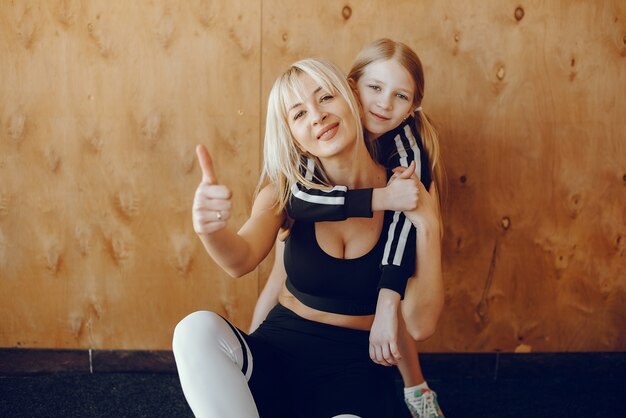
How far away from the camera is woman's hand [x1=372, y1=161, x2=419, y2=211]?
1.21 m

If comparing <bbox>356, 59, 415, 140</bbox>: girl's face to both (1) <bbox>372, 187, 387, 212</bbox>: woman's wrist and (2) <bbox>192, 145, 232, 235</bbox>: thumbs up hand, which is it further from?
(2) <bbox>192, 145, 232, 235</bbox>: thumbs up hand

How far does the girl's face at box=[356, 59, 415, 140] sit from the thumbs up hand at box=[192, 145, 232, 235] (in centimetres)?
56

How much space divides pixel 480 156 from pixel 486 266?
Answer: 36 centimetres

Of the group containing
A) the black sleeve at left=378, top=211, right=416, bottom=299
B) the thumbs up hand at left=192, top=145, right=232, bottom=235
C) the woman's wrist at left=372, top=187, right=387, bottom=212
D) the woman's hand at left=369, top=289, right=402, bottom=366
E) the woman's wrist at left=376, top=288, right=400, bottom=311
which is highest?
the thumbs up hand at left=192, top=145, right=232, bottom=235

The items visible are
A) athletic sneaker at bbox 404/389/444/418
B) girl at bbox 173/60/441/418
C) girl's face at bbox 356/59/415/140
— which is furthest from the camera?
athletic sneaker at bbox 404/389/444/418

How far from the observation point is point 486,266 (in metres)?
1.81

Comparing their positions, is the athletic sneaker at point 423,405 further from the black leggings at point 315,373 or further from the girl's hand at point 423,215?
the girl's hand at point 423,215

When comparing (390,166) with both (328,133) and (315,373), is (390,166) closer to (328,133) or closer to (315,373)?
(328,133)

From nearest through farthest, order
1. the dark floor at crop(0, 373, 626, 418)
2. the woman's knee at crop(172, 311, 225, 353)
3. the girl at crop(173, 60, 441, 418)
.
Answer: the woman's knee at crop(172, 311, 225, 353) < the girl at crop(173, 60, 441, 418) < the dark floor at crop(0, 373, 626, 418)

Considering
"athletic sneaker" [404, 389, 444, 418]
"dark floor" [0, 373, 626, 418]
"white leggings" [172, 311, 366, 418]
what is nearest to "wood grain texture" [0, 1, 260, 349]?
"dark floor" [0, 373, 626, 418]

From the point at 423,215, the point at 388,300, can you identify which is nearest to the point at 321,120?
the point at 423,215

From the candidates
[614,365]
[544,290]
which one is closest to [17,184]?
[544,290]

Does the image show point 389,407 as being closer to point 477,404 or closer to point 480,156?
point 477,404

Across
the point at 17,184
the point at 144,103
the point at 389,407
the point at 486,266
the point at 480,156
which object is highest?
the point at 144,103
